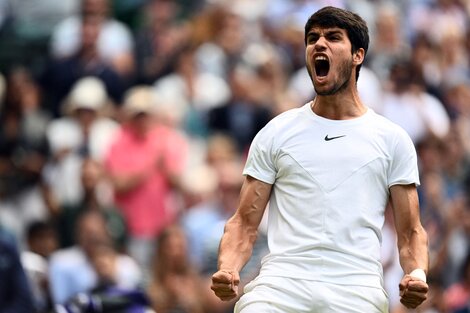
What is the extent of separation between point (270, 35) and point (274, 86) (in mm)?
1618

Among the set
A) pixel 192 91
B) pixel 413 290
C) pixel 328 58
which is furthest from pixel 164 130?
pixel 413 290

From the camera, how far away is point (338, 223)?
8070mm

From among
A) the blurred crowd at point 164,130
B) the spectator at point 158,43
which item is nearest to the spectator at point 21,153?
the blurred crowd at point 164,130

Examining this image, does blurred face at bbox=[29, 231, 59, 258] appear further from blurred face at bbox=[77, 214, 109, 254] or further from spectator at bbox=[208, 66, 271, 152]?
spectator at bbox=[208, 66, 271, 152]

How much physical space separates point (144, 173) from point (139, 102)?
773mm

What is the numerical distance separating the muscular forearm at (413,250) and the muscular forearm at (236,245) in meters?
0.79

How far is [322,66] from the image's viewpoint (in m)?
8.20

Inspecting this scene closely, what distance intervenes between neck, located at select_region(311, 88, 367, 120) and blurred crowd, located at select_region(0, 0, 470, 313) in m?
3.68

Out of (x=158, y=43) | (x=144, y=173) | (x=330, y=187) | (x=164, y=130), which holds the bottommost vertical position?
(x=144, y=173)

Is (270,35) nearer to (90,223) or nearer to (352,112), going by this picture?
(90,223)

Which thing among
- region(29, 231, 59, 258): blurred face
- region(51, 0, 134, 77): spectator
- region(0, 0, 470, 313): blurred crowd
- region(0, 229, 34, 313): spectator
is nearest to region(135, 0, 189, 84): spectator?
region(0, 0, 470, 313): blurred crowd

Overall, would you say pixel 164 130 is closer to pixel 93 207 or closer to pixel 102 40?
pixel 93 207

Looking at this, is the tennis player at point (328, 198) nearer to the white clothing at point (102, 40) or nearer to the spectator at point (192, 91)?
the spectator at point (192, 91)

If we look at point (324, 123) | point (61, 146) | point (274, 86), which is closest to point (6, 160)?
point (61, 146)
